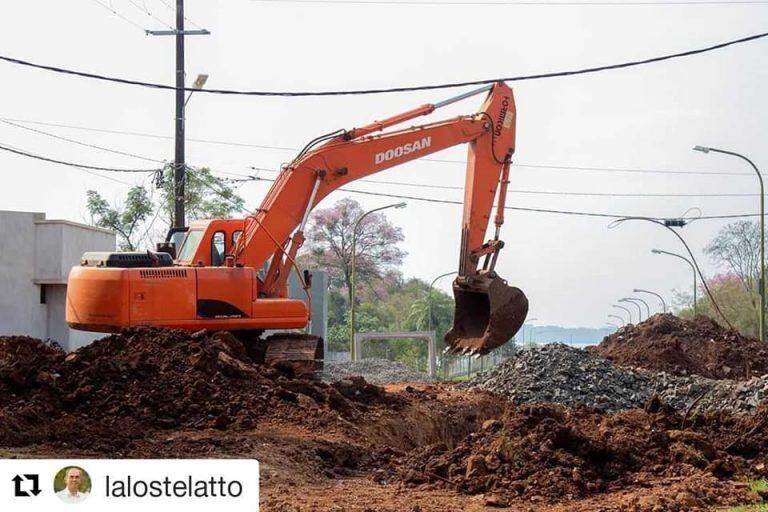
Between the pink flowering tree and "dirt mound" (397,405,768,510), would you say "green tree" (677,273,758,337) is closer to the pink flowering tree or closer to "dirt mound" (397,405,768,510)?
the pink flowering tree

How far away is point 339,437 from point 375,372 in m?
14.5

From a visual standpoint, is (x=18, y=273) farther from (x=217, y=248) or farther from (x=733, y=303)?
(x=733, y=303)

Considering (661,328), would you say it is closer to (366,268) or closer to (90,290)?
(90,290)

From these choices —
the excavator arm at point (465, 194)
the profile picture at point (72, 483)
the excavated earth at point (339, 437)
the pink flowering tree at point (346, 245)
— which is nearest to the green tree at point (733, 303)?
the pink flowering tree at point (346, 245)

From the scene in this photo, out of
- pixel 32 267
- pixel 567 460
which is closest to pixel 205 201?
pixel 32 267

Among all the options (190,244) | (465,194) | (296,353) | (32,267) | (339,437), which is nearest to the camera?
(339,437)

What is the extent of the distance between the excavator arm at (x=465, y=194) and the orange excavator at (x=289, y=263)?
2cm

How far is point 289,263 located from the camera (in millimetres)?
19188

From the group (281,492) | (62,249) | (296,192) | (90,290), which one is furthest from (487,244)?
(62,249)

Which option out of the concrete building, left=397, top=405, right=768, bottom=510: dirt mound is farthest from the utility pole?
left=397, top=405, right=768, bottom=510: dirt mound

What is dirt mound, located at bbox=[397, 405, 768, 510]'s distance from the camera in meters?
11.2

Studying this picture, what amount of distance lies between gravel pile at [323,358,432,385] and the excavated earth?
363 inches

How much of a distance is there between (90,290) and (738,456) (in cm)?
1005

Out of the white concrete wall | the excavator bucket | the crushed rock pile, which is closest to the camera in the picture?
the crushed rock pile
